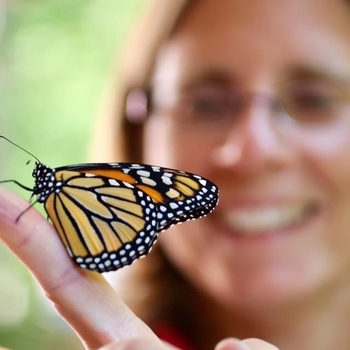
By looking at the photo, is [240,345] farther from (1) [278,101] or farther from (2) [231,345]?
(1) [278,101]

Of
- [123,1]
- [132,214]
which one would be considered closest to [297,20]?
[132,214]

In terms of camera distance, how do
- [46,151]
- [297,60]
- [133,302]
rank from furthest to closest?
[46,151]
[133,302]
[297,60]

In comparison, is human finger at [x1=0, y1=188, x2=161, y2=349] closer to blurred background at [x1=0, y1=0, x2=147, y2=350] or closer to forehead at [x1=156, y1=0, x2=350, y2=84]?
forehead at [x1=156, y1=0, x2=350, y2=84]

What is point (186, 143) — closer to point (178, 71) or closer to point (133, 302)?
point (178, 71)

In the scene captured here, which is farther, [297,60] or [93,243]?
[297,60]

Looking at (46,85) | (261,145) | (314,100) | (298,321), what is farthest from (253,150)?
(46,85)

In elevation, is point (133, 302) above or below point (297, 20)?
below
